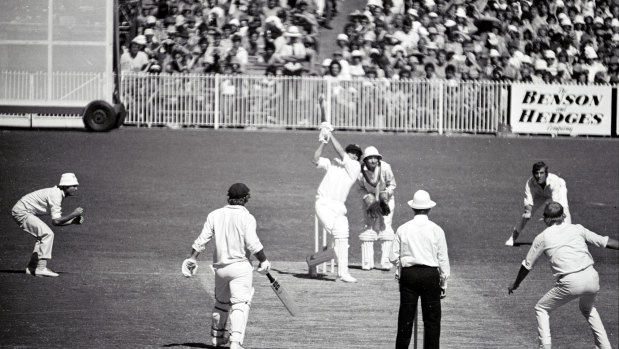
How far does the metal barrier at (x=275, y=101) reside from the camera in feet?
94.5

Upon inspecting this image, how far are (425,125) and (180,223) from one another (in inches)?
412

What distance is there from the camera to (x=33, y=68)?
A: 27891 millimetres

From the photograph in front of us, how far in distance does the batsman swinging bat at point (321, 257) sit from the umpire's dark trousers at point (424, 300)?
4.75 m

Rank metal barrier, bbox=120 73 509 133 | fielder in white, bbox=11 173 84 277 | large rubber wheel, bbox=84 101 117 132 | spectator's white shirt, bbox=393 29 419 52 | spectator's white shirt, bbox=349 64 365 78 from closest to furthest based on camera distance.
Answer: fielder in white, bbox=11 173 84 277, large rubber wheel, bbox=84 101 117 132, metal barrier, bbox=120 73 509 133, spectator's white shirt, bbox=349 64 365 78, spectator's white shirt, bbox=393 29 419 52

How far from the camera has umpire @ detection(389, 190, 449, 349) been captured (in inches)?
468

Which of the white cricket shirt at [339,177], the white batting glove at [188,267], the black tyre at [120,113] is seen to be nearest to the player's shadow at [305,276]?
the white cricket shirt at [339,177]

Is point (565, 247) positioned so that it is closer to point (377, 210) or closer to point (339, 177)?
point (339, 177)

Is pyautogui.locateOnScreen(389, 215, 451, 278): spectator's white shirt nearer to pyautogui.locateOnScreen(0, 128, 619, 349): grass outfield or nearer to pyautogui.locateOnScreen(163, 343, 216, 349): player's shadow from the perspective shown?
pyautogui.locateOnScreen(0, 128, 619, 349): grass outfield

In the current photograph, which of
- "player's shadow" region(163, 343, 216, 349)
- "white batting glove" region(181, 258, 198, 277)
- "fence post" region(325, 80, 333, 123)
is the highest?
"fence post" region(325, 80, 333, 123)

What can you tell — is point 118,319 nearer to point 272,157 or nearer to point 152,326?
point 152,326

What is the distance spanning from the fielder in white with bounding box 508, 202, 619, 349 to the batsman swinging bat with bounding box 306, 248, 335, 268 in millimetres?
4584

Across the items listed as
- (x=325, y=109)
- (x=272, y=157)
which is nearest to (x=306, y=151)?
(x=272, y=157)

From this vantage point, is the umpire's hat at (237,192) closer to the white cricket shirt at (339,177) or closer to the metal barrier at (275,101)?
the white cricket shirt at (339,177)

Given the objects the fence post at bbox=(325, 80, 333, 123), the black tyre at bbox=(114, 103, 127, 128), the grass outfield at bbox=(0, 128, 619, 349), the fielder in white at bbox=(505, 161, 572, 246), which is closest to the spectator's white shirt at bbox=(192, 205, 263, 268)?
the grass outfield at bbox=(0, 128, 619, 349)
